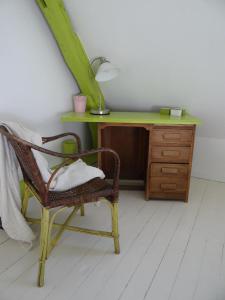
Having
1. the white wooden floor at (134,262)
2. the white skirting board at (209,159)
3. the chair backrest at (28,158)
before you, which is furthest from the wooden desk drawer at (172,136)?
the chair backrest at (28,158)

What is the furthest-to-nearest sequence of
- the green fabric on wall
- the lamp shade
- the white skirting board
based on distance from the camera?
the white skirting board
the lamp shade
the green fabric on wall

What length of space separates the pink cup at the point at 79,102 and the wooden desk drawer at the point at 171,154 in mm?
780

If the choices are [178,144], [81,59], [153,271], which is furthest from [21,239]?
[81,59]

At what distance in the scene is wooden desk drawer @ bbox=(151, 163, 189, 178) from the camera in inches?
95.3

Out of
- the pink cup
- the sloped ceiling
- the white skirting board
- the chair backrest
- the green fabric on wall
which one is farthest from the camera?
the white skirting board

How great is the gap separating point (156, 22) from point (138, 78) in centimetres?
59

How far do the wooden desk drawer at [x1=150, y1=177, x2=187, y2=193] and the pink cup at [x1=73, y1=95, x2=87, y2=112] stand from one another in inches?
36.2

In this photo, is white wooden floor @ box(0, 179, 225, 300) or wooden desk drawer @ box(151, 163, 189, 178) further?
wooden desk drawer @ box(151, 163, 189, 178)

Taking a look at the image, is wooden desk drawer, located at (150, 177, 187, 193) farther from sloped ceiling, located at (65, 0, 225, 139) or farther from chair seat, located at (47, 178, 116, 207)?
chair seat, located at (47, 178, 116, 207)

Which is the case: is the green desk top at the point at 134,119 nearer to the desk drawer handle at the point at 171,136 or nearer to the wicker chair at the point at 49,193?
the desk drawer handle at the point at 171,136

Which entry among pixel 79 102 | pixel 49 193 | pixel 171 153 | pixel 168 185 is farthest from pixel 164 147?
pixel 49 193

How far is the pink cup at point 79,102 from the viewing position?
8.63ft

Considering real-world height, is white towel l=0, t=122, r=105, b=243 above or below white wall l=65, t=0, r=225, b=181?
below

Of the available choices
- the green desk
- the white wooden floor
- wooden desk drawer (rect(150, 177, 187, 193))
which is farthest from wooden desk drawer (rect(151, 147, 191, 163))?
the white wooden floor
